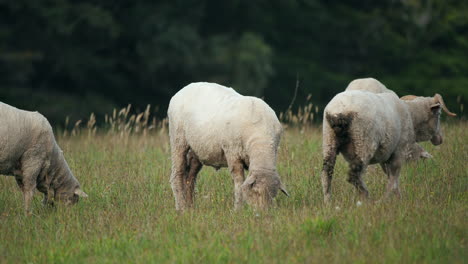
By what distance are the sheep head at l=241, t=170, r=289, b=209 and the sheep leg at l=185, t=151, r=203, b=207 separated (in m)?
1.56

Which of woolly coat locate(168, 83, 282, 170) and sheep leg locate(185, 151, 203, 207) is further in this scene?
sheep leg locate(185, 151, 203, 207)

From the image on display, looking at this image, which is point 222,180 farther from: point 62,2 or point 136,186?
point 62,2

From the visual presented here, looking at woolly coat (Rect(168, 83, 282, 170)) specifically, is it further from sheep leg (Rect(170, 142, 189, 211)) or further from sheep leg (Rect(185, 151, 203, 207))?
sheep leg (Rect(185, 151, 203, 207))

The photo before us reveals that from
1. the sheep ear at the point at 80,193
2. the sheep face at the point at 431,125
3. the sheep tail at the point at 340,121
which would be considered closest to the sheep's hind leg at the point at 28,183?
the sheep ear at the point at 80,193

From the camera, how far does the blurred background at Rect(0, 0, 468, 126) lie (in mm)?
26875

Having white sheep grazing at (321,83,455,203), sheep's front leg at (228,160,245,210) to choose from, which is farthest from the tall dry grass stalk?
white sheep grazing at (321,83,455,203)

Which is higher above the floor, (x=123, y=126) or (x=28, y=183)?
(x=123, y=126)

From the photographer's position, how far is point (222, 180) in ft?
35.1

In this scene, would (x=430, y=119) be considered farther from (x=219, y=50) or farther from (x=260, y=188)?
(x=219, y=50)

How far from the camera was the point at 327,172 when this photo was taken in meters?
8.64

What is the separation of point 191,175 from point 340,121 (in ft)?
7.47

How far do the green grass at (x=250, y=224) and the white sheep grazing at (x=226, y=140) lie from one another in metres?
0.25

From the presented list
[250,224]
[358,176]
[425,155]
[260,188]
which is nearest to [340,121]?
[358,176]

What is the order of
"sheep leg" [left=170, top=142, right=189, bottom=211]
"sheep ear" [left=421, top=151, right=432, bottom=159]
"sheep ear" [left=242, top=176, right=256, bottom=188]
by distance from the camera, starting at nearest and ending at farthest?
"sheep ear" [left=242, top=176, right=256, bottom=188] < "sheep leg" [left=170, top=142, right=189, bottom=211] < "sheep ear" [left=421, top=151, right=432, bottom=159]
